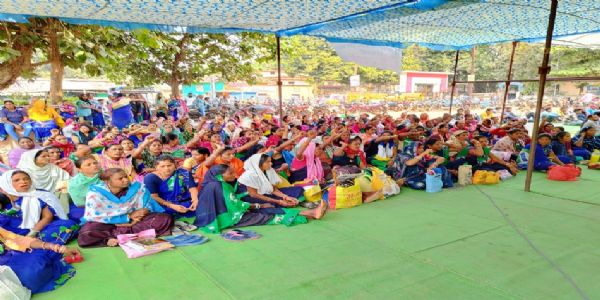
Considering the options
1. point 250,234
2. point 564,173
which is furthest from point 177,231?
point 564,173

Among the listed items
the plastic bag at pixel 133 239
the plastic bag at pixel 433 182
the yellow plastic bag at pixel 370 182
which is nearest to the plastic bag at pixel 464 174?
the plastic bag at pixel 433 182

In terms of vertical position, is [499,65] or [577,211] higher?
[499,65]

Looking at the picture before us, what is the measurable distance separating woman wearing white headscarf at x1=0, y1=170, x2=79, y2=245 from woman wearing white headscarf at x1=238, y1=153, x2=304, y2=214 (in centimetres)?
177

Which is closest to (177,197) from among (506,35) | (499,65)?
(506,35)

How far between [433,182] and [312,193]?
1780 mm

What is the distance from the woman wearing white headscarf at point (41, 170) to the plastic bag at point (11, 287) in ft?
5.86

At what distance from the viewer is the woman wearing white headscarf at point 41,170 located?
415 centimetres

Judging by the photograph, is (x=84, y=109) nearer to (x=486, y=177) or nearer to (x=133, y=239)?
(x=133, y=239)

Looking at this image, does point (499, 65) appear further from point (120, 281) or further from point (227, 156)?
point (120, 281)

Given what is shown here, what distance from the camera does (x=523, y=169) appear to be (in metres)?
6.79

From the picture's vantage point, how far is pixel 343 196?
4730mm

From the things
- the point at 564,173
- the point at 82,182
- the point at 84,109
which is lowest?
the point at 564,173

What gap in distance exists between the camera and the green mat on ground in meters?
2.70

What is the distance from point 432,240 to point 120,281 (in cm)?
263
